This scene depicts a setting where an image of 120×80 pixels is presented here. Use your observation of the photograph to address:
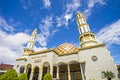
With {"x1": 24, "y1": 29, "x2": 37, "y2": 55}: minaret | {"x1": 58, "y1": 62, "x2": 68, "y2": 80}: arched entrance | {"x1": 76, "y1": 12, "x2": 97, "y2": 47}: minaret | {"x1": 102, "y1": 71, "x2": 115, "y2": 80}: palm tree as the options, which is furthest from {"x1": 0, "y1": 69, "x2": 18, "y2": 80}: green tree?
{"x1": 76, "y1": 12, "x2": 97, "y2": 47}: minaret

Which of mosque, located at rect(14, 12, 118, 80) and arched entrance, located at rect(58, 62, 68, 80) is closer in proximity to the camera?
mosque, located at rect(14, 12, 118, 80)

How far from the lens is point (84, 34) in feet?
91.9

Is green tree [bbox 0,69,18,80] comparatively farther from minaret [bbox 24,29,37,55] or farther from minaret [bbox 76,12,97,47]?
minaret [bbox 76,12,97,47]

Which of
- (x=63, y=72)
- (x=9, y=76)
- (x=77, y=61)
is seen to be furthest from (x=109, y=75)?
(x=9, y=76)

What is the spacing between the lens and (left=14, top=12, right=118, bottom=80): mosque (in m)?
21.4

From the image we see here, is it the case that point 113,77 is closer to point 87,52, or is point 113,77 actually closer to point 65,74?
point 87,52

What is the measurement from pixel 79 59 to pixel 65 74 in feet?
21.3

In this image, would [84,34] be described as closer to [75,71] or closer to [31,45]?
[75,71]

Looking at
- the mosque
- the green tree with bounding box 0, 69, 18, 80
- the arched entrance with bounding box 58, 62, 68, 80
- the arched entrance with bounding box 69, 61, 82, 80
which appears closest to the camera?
the green tree with bounding box 0, 69, 18, 80

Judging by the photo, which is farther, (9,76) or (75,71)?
(75,71)

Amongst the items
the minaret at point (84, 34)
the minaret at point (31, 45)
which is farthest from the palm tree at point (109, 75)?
the minaret at point (31, 45)

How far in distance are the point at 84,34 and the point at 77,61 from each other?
7958 millimetres

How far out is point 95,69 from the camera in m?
21.4

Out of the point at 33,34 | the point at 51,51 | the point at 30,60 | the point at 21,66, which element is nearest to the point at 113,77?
the point at 51,51
